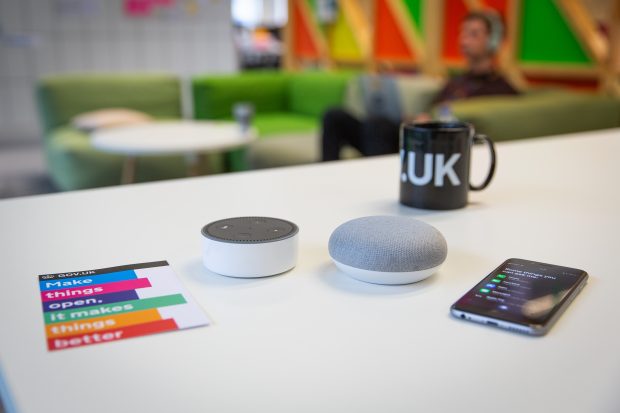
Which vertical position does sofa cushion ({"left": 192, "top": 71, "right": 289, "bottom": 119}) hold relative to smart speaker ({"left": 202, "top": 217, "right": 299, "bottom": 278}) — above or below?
below

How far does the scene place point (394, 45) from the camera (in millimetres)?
Answer: 5207

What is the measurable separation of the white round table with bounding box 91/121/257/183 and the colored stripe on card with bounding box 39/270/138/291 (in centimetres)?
244

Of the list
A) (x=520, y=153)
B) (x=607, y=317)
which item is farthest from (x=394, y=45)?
(x=607, y=317)

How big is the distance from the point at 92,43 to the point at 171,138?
3752 mm

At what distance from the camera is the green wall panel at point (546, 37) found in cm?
363

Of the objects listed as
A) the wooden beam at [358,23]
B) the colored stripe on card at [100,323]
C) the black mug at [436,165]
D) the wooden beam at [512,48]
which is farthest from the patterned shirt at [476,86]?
the colored stripe on card at [100,323]

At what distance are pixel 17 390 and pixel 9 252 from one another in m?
0.37

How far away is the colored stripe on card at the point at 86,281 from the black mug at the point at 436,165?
458mm

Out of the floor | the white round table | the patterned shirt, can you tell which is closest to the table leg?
the white round table

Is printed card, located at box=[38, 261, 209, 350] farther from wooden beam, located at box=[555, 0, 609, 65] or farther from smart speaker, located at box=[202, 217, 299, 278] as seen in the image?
wooden beam, located at box=[555, 0, 609, 65]

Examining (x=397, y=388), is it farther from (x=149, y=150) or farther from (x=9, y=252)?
(x=149, y=150)

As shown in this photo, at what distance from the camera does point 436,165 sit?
0.96 metres

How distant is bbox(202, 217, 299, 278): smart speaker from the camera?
0.70 meters

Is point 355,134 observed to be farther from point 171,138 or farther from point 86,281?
point 86,281
